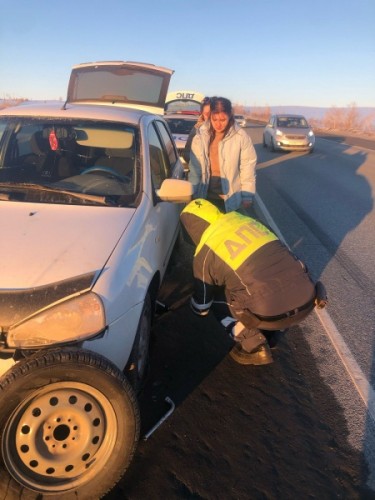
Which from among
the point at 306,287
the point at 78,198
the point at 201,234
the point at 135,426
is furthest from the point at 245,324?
the point at 78,198

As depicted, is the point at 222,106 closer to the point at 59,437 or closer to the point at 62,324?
the point at 62,324

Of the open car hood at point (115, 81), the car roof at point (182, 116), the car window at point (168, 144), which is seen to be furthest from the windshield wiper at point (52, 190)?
the car roof at point (182, 116)

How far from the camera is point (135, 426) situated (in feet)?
7.27

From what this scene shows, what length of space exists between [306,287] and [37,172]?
2.31 meters

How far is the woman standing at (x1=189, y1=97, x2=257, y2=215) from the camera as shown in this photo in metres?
4.97

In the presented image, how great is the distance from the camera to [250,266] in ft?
9.89

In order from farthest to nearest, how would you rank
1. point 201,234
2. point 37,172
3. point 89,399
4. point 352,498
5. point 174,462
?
1. point 37,172
2. point 201,234
3. point 174,462
4. point 352,498
5. point 89,399

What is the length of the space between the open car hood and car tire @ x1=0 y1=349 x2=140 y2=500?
5.53 m

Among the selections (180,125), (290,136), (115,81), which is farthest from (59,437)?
(290,136)

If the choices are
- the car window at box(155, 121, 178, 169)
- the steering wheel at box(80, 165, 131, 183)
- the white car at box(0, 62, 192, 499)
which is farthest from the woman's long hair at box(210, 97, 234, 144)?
the steering wheel at box(80, 165, 131, 183)

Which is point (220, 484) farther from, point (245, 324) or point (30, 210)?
point (30, 210)

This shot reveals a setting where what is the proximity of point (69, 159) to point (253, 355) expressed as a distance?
2241 millimetres

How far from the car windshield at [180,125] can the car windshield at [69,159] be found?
299 inches

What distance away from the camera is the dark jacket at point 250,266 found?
3.02 metres
